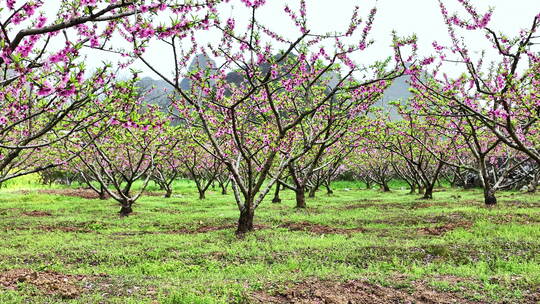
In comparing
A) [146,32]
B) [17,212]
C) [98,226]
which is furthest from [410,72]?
[17,212]

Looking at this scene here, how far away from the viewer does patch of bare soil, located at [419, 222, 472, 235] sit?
517 inches

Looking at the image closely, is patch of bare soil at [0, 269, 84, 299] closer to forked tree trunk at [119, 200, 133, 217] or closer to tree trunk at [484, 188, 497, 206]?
forked tree trunk at [119, 200, 133, 217]

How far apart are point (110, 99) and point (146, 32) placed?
2322 millimetres

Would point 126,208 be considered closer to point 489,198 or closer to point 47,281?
point 47,281

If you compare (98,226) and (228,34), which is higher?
(228,34)

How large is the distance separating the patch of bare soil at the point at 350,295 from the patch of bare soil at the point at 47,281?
3351mm

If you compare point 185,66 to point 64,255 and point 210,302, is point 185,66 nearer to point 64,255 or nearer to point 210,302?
point 64,255

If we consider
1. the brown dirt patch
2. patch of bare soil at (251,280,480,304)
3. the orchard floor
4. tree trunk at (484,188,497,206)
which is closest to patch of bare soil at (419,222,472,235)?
the orchard floor

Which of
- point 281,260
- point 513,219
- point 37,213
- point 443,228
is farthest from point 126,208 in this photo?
point 513,219

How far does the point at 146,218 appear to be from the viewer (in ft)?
62.3

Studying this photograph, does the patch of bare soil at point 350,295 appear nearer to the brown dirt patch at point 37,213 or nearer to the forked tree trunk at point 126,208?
the forked tree trunk at point 126,208

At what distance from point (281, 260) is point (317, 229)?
205 inches

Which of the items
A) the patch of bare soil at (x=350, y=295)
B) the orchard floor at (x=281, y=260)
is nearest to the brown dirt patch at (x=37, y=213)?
the orchard floor at (x=281, y=260)

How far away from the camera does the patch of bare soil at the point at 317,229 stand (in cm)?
1422
